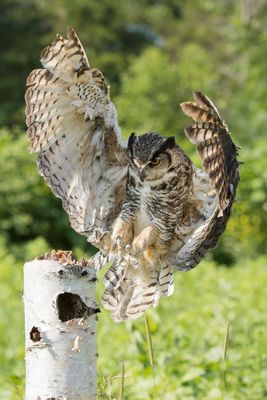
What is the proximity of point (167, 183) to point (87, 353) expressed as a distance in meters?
1.17

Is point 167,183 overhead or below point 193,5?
below

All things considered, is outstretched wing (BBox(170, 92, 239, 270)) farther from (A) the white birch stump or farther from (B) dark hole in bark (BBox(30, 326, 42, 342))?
(B) dark hole in bark (BBox(30, 326, 42, 342))

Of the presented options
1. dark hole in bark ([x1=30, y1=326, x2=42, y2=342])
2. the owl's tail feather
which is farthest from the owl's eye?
dark hole in bark ([x1=30, y1=326, x2=42, y2=342])

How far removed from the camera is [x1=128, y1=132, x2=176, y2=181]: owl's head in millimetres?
4359

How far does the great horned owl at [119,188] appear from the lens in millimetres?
4277

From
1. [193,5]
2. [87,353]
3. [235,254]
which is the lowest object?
[87,353]

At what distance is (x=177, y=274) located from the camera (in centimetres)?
1077

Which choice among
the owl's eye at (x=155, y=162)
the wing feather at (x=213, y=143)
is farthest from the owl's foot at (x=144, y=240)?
the wing feather at (x=213, y=143)

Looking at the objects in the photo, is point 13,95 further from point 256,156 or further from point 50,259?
point 50,259

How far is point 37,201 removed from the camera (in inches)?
545

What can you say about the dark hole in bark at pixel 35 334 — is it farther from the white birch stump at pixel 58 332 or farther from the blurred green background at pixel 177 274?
the blurred green background at pixel 177 274

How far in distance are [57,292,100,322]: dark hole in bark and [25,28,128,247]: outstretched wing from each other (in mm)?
827

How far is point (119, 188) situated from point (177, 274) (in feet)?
20.4

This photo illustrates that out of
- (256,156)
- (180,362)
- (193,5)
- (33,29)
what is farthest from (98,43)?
(180,362)
